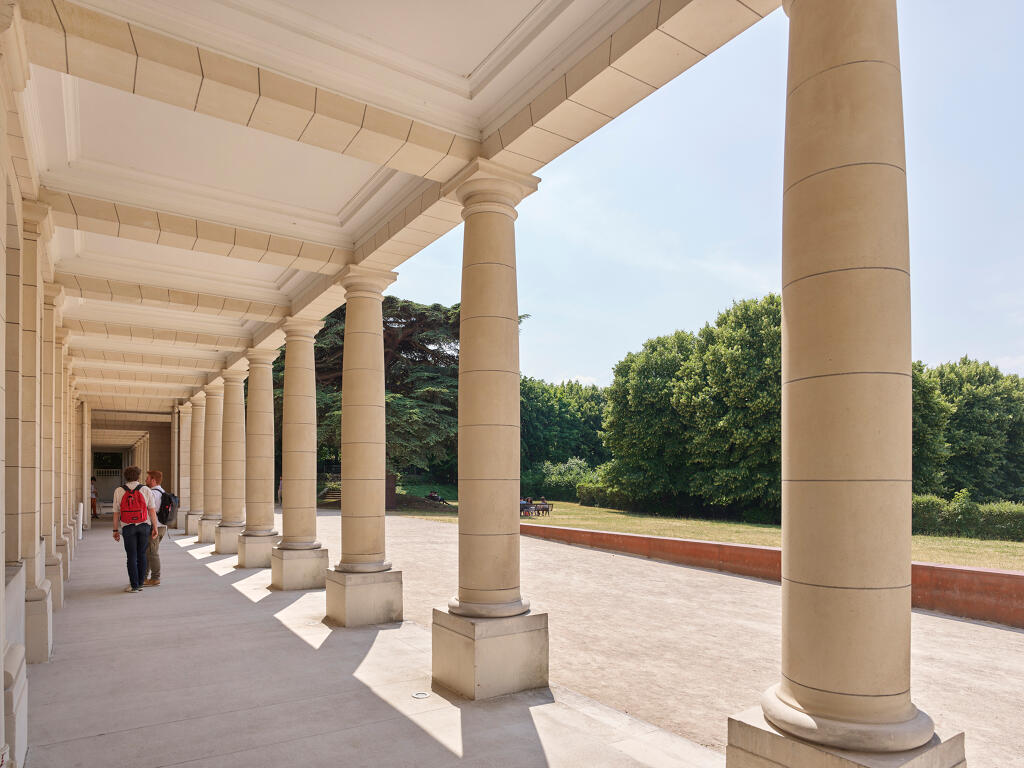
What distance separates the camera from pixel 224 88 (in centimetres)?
593

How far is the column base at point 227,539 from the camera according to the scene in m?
18.8

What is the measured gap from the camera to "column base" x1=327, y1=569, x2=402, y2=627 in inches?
380

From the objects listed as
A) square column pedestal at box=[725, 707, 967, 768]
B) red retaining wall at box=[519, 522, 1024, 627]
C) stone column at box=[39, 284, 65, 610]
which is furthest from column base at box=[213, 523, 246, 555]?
square column pedestal at box=[725, 707, 967, 768]

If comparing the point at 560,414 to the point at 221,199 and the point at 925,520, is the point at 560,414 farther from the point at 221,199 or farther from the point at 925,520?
the point at 221,199

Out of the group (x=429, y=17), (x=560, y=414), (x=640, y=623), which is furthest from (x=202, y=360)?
(x=560, y=414)

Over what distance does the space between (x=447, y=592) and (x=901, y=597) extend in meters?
10.7

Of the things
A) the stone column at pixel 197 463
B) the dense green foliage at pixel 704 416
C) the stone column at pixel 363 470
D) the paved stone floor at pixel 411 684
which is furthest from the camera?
the dense green foliage at pixel 704 416

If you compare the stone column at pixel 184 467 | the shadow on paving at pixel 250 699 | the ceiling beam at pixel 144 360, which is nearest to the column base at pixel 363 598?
the shadow on paving at pixel 250 699

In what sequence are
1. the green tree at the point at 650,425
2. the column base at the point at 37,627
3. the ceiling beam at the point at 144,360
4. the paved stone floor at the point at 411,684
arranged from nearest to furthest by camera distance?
the paved stone floor at the point at 411,684 < the column base at the point at 37,627 < the ceiling beam at the point at 144,360 < the green tree at the point at 650,425

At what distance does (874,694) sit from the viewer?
11.8 ft

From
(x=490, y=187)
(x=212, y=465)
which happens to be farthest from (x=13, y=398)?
(x=212, y=465)

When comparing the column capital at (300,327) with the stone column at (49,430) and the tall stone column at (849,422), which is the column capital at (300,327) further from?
the tall stone column at (849,422)

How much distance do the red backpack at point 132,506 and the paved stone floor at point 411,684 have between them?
1.40 meters

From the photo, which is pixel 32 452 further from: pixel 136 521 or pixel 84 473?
pixel 84 473
